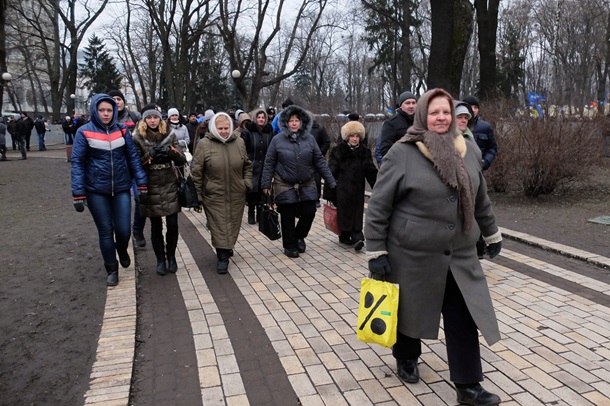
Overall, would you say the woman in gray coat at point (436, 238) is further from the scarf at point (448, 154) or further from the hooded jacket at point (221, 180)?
the hooded jacket at point (221, 180)

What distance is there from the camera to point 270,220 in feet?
22.2

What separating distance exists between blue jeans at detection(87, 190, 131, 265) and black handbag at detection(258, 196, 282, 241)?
1.70 m

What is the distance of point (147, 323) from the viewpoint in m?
4.83

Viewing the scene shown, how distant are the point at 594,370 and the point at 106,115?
4.66 meters

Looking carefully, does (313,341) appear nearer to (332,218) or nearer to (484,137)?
(332,218)

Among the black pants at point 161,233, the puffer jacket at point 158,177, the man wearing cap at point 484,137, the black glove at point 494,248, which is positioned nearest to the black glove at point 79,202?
the puffer jacket at point 158,177

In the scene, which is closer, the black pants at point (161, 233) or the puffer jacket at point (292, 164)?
the black pants at point (161, 233)

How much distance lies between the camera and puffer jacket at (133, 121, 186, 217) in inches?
232

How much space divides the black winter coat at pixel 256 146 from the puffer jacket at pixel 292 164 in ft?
5.67

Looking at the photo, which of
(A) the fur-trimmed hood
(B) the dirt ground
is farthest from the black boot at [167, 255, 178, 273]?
(A) the fur-trimmed hood

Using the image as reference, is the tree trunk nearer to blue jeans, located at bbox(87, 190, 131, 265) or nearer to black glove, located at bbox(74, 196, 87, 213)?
blue jeans, located at bbox(87, 190, 131, 265)

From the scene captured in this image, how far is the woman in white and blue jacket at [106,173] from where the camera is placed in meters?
5.37

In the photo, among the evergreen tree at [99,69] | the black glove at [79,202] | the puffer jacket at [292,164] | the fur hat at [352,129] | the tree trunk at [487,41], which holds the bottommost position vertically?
the black glove at [79,202]

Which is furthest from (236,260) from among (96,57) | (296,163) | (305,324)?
(96,57)
